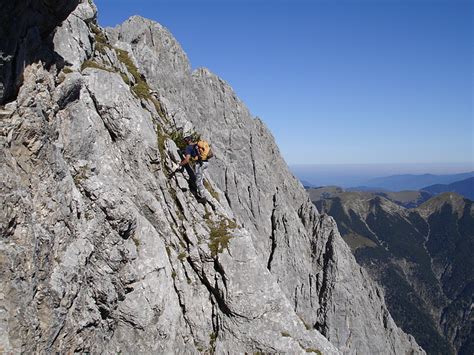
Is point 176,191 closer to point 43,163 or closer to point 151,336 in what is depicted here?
point 151,336

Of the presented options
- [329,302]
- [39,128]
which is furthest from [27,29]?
[329,302]

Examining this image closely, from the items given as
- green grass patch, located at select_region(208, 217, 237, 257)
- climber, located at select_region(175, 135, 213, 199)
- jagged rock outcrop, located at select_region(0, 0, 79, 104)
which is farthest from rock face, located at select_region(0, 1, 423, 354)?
climber, located at select_region(175, 135, 213, 199)

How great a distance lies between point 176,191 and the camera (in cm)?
2470

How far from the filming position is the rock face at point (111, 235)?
501 inches

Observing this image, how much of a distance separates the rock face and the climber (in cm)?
92

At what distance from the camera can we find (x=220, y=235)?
79.5ft

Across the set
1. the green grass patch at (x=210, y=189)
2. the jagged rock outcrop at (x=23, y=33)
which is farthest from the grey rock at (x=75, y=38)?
the green grass patch at (x=210, y=189)

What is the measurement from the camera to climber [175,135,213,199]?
79.2ft

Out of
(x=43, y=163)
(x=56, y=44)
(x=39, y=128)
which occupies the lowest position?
(x=43, y=163)

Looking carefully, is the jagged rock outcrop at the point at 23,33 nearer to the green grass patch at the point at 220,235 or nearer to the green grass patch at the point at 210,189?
the green grass patch at the point at 220,235

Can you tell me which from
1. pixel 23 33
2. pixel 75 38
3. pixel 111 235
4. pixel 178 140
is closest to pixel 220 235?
pixel 111 235

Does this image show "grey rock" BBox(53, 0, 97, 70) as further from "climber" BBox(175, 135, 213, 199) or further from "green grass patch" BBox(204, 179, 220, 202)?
"green grass patch" BBox(204, 179, 220, 202)

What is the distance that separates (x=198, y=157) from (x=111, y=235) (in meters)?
8.43

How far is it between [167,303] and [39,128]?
1179cm
